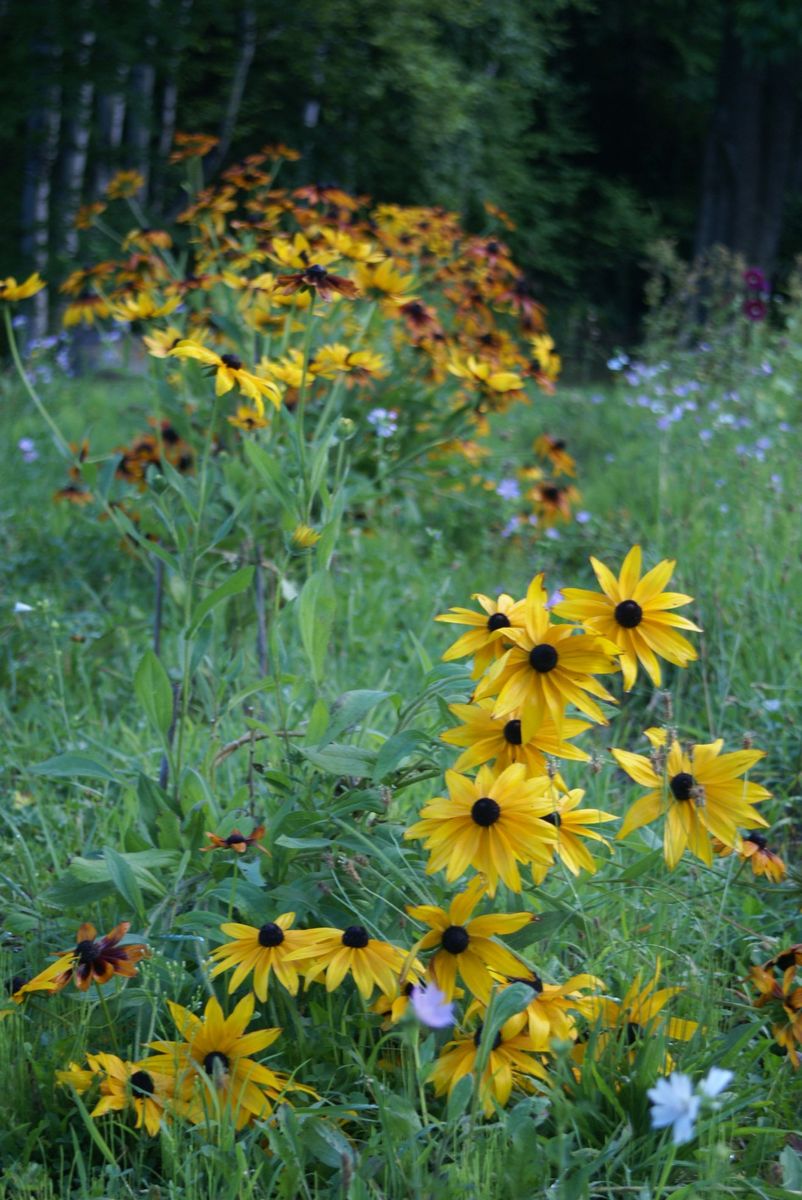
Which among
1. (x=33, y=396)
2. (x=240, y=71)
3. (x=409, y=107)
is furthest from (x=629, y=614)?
(x=409, y=107)

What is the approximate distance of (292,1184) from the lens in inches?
51.8

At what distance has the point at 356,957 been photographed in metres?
1.39

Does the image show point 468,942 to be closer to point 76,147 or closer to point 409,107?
point 76,147

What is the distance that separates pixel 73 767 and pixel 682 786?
33.4 inches

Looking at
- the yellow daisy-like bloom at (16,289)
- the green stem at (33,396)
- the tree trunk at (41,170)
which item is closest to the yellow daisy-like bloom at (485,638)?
the green stem at (33,396)

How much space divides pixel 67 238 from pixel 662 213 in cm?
1024

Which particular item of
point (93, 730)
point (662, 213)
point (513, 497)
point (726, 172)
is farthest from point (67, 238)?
point (662, 213)

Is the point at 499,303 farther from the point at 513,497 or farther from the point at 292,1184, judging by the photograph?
the point at 292,1184

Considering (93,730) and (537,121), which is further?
(537,121)

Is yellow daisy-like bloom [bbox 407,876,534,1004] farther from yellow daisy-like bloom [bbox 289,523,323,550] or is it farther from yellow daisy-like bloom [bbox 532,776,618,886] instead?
yellow daisy-like bloom [bbox 289,523,323,550]

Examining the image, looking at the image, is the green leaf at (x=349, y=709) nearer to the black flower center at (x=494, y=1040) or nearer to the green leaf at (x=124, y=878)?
the green leaf at (x=124, y=878)

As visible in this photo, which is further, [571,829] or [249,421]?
[249,421]

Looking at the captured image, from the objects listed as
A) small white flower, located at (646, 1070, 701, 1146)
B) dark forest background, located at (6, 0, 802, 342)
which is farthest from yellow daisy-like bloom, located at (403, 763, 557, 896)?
dark forest background, located at (6, 0, 802, 342)

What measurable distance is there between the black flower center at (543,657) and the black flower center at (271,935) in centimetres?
44
